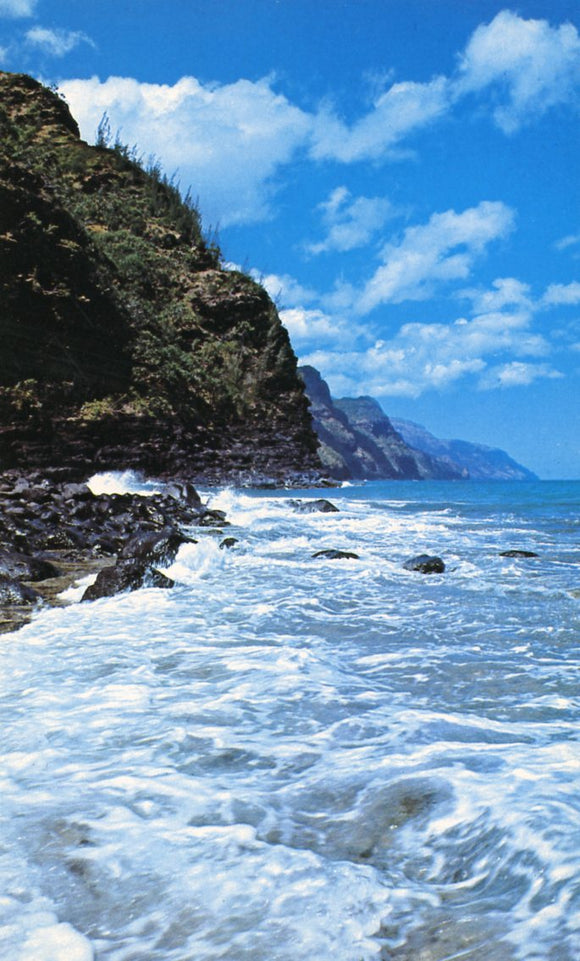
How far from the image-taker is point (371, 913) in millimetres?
1904

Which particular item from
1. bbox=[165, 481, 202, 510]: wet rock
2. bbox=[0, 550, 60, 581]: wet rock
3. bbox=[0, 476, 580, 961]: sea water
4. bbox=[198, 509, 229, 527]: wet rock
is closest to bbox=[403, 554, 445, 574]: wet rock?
bbox=[0, 476, 580, 961]: sea water

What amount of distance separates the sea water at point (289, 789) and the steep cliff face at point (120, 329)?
27.6m

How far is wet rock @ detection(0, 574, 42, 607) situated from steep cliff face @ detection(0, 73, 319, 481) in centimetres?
2441

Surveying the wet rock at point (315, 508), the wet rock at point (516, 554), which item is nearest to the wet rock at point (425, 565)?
the wet rock at point (516, 554)

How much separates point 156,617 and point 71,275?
32051 mm

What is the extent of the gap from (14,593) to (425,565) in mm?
6279

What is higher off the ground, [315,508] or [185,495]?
[185,495]

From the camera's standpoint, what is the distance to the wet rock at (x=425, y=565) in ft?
31.5

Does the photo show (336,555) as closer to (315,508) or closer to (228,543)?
(228,543)

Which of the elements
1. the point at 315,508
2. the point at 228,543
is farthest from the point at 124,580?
the point at 315,508

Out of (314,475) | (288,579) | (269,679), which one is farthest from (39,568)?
(314,475)

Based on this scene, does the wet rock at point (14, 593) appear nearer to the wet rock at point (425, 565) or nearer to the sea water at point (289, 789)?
the sea water at point (289, 789)

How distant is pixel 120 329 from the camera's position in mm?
36750

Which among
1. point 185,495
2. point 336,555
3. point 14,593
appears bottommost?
point 14,593
